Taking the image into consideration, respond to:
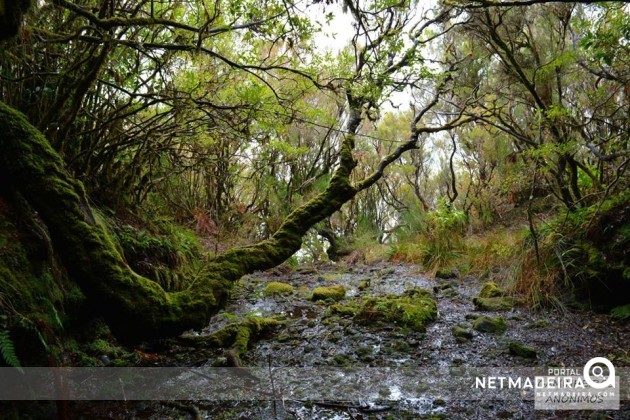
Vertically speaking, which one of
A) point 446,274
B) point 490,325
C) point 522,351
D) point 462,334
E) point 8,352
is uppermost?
point 446,274

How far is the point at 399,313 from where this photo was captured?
14.1 feet

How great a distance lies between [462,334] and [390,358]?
2.90ft

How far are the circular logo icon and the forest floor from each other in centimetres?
9

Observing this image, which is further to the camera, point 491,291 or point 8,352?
point 491,291

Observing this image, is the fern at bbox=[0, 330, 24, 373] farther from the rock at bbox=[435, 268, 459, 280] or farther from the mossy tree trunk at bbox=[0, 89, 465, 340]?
the rock at bbox=[435, 268, 459, 280]

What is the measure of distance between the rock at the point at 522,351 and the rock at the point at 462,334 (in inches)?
17.8

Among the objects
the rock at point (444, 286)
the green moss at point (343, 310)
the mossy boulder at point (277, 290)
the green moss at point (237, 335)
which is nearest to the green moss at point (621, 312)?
the rock at point (444, 286)

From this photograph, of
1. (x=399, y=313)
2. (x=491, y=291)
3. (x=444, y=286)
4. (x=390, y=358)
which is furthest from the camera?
(x=444, y=286)

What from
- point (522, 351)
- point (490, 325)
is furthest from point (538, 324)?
point (522, 351)

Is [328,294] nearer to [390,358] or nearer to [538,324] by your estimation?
[390,358]

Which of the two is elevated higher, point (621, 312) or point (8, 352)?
point (621, 312)

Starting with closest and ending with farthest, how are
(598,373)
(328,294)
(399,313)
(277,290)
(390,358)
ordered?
(598,373), (390,358), (399,313), (328,294), (277,290)

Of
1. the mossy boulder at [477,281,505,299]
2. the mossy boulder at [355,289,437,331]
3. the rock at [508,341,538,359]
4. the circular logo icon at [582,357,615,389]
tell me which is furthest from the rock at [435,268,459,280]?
the circular logo icon at [582,357,615,389]

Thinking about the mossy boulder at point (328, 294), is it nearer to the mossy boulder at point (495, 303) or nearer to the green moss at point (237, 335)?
the green moss at point (237, 335)
